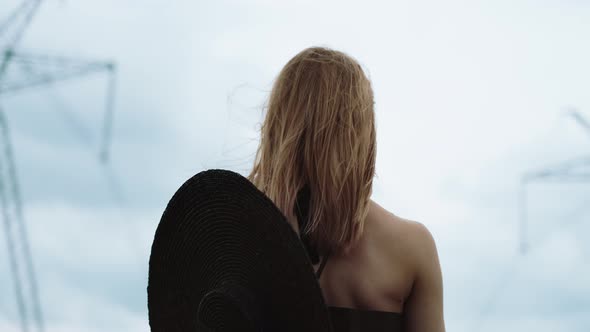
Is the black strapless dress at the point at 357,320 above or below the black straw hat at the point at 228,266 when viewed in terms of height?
below

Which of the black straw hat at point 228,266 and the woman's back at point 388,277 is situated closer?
the black straw hat at point 228,266

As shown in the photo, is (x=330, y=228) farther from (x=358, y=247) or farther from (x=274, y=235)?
(x=274, y=235)

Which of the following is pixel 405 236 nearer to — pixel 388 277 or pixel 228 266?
pixel 388 277

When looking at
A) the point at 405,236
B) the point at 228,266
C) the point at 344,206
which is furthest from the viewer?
the point at 405,236

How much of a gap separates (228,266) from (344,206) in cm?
62

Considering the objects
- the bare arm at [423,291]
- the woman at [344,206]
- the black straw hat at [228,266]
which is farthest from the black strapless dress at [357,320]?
the black straw hat at [228,266]

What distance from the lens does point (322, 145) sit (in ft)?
12.8

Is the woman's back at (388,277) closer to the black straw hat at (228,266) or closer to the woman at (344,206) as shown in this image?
the woman at (344,206)

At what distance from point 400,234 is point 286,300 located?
0.78 metres

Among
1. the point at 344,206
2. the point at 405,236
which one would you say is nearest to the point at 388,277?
the point at 405,236

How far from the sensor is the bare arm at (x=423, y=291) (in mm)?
3943

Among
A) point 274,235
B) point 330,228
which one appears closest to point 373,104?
point 330,228

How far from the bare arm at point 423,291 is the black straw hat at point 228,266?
768mm

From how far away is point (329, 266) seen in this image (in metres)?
3.83
